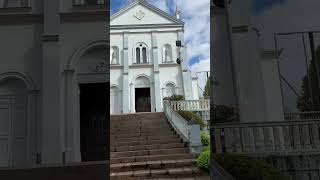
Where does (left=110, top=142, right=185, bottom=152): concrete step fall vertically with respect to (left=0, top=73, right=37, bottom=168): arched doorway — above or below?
Answer: below

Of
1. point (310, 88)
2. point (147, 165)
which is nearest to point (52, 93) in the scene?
point (147, 165)

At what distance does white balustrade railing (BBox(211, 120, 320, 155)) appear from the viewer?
62 centimetres

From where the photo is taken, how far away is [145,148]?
825 millimetres

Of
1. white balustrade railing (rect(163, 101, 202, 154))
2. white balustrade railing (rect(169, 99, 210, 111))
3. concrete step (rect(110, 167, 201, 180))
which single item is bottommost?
concrete step (rect(110, 167, 201, 180))

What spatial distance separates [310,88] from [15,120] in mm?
656

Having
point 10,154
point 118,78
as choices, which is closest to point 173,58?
point 118,78

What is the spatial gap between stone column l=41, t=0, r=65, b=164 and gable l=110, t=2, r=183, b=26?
0.14m

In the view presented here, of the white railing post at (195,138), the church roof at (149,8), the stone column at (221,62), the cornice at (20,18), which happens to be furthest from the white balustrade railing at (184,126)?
the cornice at (20,18)

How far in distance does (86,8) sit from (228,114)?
0.41 metres

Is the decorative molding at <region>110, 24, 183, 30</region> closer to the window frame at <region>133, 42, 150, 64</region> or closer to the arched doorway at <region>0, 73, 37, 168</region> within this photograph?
the window frame at <region>133, 42, 150, 64</region>

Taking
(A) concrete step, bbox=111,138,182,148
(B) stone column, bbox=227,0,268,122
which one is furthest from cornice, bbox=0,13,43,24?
(B) stone column, bbox=227,0,268,122

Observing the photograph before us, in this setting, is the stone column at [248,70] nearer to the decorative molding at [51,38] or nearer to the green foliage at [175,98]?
the green foliage at [175,98]

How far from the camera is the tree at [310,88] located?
0.68m

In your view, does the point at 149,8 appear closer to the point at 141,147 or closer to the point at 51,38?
the point at 51,38
